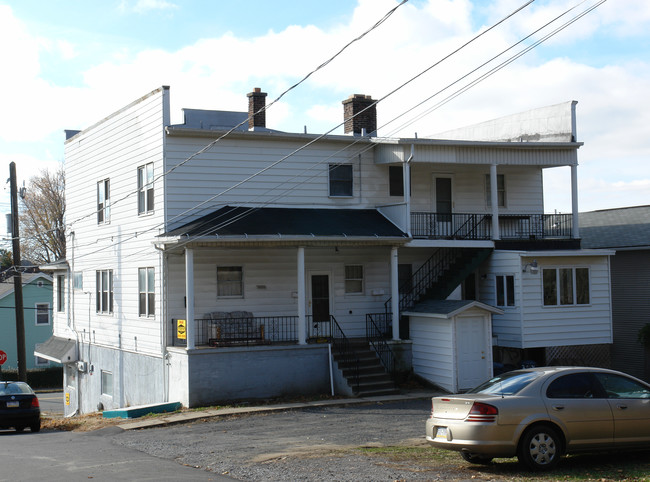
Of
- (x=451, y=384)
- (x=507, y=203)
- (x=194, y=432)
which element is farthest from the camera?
(x=507, y=203)

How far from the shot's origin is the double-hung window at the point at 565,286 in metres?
24.7

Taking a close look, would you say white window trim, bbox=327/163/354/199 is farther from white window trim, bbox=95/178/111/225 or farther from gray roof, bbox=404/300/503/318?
white window trim, bbox=95/178/111/225

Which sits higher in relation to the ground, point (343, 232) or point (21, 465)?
point (343, 232)

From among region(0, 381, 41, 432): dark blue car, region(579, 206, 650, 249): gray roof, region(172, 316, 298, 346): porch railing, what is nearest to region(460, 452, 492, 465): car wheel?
region(172, 316, 298, 346): porch railing

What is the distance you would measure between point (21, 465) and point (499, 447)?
8.30 meters

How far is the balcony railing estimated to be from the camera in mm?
26094

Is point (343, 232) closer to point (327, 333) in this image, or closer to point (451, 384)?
point (327, 333)

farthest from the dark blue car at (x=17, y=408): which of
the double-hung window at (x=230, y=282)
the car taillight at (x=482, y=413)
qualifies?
the car taillight at (x=482, y=413)

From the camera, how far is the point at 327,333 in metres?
24.7

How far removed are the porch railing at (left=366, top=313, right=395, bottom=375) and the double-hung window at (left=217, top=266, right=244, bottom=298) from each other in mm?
4405

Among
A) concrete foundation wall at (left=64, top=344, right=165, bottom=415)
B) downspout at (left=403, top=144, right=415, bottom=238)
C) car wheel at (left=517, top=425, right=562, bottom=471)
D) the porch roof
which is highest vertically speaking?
downspout at (left=403, top=144, right=415, bottom=238)

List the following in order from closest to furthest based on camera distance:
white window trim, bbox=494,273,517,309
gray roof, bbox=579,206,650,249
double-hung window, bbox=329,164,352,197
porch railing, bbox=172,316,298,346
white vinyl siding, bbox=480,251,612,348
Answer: porch railing, bbox=172,316,298,346, white vinyl siding, bbox=480,251,612,348, white window trim, bbox=494,273,517,309, double-hung window, bbox=329,164,352,197, gray roof, bbox=579,206,650,249

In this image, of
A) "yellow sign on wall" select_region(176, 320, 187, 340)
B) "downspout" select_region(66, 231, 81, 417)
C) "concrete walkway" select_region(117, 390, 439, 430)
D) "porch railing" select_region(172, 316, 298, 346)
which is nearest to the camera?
"concrete walkway" select_region(117, 390, 439, 430)

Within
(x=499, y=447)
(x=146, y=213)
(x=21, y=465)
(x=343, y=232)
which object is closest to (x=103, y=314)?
(x=146, y=213)
